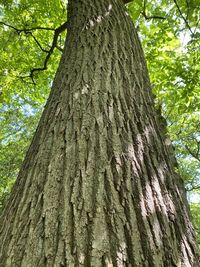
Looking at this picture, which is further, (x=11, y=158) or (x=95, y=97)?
(x=11, y=158)

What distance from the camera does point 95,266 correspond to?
1.04m

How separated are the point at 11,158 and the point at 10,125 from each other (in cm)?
272

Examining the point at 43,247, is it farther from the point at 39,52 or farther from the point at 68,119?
the point at 39,52

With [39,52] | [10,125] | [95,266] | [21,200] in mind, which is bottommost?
[95,266]

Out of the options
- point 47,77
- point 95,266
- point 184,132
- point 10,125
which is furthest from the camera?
point 10,125

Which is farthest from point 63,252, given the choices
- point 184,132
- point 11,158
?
point 11,158

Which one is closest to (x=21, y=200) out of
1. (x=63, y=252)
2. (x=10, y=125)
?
(x=63, y=252)

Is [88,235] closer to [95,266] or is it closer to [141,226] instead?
[95,266]

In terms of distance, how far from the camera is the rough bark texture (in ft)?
3.72

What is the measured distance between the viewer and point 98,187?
4.34 feet

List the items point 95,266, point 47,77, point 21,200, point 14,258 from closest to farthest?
point 95,266, point 14,258, point 21,200, point 47,77

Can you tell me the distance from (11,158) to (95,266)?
41.9 feet

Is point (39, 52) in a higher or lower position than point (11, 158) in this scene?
lower

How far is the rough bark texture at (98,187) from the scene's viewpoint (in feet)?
3.72
